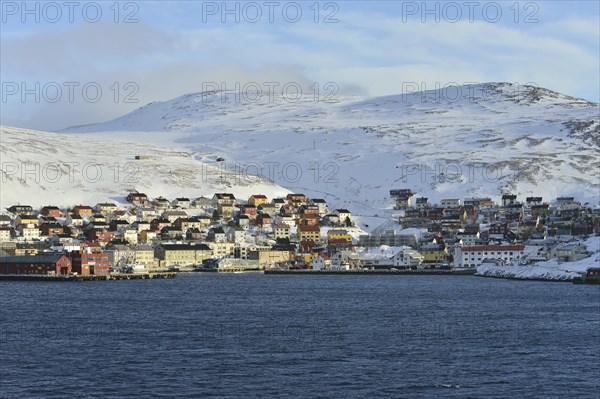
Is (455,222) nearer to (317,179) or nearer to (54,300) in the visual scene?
(317,179)

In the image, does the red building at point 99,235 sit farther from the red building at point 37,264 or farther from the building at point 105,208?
the red building at point 37,264

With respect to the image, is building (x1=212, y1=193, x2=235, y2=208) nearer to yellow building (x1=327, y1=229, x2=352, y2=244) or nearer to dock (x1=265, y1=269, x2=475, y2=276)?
yellow building (x1=327, y1=229, x2=352, y2=244)

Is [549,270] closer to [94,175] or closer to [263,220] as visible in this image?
[263,220]

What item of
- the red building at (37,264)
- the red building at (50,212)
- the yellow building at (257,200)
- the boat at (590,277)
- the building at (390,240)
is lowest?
the boat at (590,277)

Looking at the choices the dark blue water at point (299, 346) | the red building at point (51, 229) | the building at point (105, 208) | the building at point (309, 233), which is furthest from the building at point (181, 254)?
the dark blue water at point (299, 346)

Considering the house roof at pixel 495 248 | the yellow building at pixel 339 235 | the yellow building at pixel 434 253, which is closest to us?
the house roof at pixel 495 248
